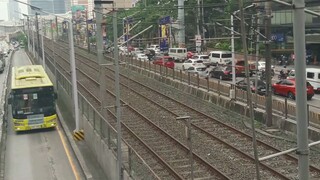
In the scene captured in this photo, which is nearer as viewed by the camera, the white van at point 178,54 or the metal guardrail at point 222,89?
the metal guardrail at point 222,89

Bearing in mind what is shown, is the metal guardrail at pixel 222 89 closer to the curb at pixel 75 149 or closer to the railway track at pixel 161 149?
the railway track at pixel 161 149

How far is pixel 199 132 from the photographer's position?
21969 millimetres

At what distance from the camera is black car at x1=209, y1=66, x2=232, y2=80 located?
44.2 m

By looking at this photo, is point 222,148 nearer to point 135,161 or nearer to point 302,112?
point 135,161

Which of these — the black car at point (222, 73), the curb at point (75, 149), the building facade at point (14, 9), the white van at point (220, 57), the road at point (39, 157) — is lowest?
the road at point (39, 157)

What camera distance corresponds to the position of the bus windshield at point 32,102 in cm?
2597

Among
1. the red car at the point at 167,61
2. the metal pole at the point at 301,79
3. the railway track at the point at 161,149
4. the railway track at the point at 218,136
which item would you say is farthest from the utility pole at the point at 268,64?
the red car at the point at 167,61

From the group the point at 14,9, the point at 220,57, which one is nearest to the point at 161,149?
the point at 220,57

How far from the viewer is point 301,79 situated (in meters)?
4.64

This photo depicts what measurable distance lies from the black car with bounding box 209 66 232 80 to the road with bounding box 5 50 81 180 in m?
21.1

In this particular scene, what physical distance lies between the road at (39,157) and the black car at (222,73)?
21114 millimetres

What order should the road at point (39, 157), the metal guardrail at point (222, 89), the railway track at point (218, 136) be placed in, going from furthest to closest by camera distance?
the metal guardrail at point (222, 89) < the road at point (39, 157) < the railway track at point (218, 136)

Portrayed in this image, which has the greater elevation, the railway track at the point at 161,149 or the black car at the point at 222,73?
the black car at the point at 222,73

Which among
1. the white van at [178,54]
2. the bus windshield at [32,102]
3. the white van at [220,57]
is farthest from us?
the white van at [178,54]
